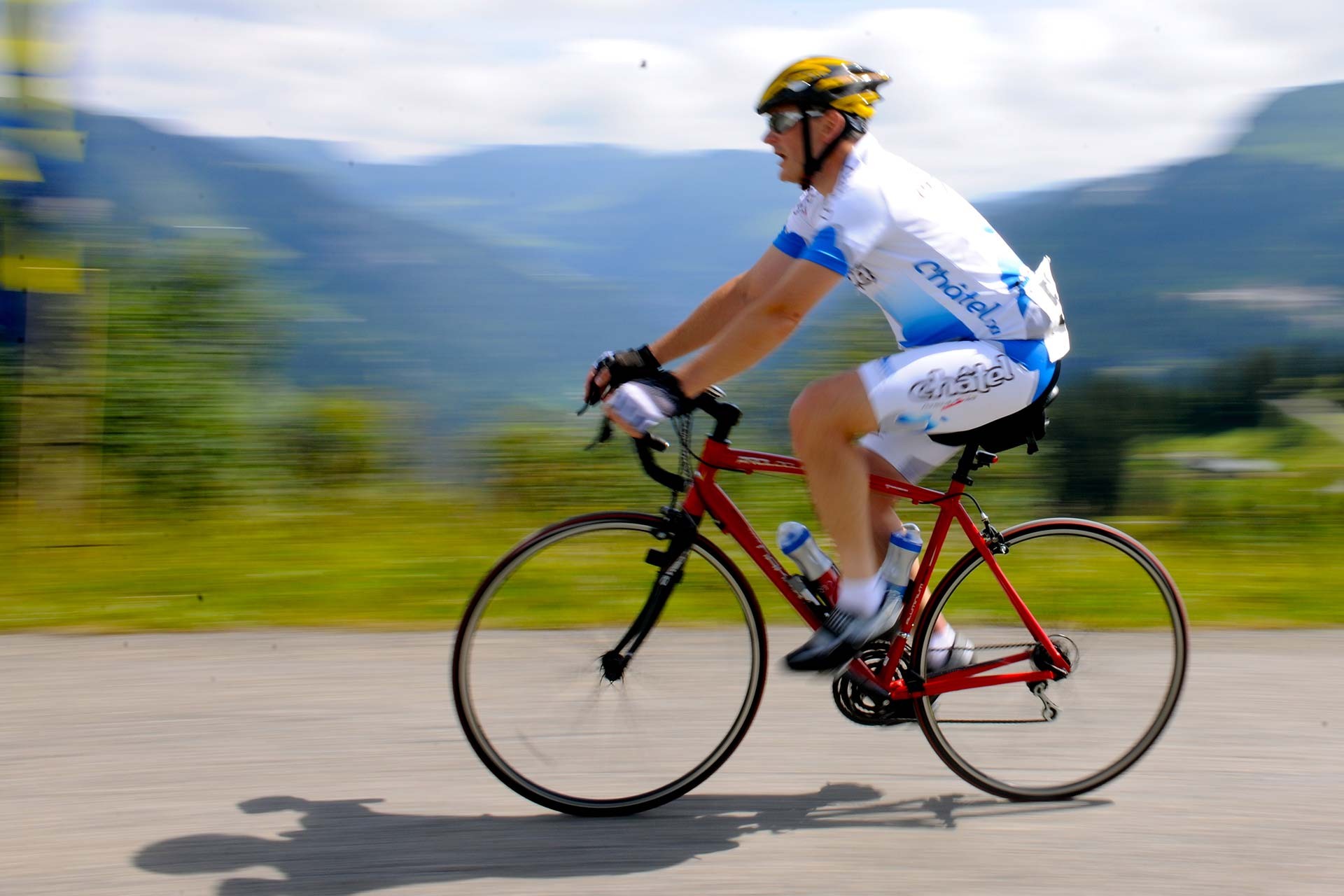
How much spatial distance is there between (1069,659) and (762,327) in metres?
1.39

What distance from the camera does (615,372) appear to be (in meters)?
3.42

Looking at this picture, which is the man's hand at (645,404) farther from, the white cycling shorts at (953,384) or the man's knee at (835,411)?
the white cycling shorts at (953,384)

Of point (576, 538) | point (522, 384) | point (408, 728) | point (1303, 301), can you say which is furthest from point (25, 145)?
point (1303, 301)

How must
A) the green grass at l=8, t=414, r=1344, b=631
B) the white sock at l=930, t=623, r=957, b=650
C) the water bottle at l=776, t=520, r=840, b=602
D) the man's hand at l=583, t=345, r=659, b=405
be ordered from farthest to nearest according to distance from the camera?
the green grass at l=8, t=414, r=1344, b=631 < the white sock at l=930, t=623, r=957, b=650 < the water bottle at l=776, t=520, r=840, b=602 < the man's hand at l=583, t=345, r=659, b=405

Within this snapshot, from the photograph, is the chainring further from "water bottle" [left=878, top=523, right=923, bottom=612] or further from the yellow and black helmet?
the yellow and black helmet

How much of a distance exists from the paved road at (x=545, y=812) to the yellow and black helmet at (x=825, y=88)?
191 cm

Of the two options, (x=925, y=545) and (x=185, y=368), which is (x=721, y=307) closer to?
(x=925, y=545)

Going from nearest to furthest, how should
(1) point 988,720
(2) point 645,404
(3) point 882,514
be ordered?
(2) point 645,404 → (3) point 882,514 → (1) point 988,720

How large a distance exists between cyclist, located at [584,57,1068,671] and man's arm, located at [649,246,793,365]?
7.3 inches

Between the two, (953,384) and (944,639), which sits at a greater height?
Result: (953,384)

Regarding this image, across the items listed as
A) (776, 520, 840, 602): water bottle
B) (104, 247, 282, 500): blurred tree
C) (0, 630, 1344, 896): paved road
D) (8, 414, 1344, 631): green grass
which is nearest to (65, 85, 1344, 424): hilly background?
(104, 247, 282, 500): blurred tree

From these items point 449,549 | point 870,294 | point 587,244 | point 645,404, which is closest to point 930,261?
point 870,294

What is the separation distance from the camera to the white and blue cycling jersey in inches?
129

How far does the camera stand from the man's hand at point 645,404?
329 cm
